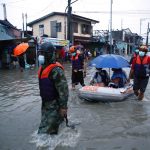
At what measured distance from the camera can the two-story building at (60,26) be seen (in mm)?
38375

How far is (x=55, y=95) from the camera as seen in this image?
580 centimetres

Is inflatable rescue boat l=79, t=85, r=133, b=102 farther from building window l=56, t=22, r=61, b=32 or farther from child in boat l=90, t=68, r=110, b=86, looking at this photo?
building window l=56, t=22, r=61, b=32

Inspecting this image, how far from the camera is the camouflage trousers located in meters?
5.86

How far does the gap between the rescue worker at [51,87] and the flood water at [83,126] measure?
1.75ft

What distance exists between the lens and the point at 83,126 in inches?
287

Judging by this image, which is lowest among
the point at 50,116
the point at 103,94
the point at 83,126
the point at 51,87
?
the point at 83,126

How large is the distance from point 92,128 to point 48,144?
5.08 feet

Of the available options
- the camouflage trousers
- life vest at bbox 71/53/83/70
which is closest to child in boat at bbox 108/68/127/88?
life vest at bbox 71/53/83/70

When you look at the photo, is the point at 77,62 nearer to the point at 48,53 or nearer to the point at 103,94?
the point at 103,94

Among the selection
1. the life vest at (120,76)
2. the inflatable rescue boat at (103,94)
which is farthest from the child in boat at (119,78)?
the inflatable rescue boat at (103,94)

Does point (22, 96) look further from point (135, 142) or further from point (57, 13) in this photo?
point (57, 13)

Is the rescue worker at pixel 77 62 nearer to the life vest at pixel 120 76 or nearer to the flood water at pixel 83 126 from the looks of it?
the flood water at pixel 83 126

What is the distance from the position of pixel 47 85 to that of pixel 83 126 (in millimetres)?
2052

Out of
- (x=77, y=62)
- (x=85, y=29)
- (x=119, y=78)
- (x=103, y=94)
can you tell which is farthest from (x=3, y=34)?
(x=85, y=29)
